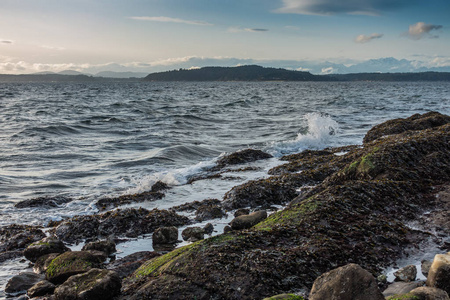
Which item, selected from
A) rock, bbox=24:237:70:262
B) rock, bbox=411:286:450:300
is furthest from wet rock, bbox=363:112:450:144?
rock, bbox=24:237:70:262

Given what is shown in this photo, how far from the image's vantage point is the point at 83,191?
10805 mm

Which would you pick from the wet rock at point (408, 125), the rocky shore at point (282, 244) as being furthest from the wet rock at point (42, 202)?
the wet rock at point (408, 125)

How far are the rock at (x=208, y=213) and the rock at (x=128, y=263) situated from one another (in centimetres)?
210

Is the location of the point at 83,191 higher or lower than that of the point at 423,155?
lower

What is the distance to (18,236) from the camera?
22.3 ft

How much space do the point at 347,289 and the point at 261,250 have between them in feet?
3.81

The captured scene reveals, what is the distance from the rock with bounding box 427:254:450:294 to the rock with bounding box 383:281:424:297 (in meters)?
0.18

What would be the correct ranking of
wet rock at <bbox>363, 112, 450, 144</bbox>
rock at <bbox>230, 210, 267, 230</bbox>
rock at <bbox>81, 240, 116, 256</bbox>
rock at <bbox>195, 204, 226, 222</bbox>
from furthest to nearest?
wet rock at <bbox>363, 112, 450, 144</bbox> → rock at <bbox>195, 204, 226, 222</bbox> → rock at <bbox>230, 210, 267, 230</bbox> → rock at <bbox>81, 240, 116, 256</bbox>

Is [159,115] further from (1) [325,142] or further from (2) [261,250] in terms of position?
(2) [261,250]

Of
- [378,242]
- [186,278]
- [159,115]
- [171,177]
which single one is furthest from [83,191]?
[159,115]

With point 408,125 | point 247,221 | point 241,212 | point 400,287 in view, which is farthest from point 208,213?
point 408,125

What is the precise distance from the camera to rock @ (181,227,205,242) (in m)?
6.40

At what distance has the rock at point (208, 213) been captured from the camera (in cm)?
759

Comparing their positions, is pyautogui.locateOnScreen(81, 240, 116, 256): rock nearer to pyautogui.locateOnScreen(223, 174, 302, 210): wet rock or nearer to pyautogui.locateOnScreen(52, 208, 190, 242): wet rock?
pyautogui.locateOnScreen(52, 208, 190, 242): wet rock
